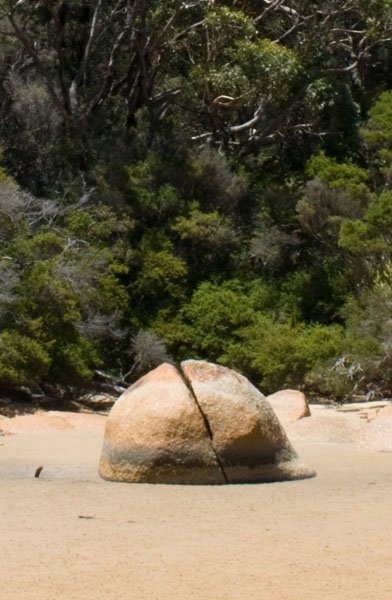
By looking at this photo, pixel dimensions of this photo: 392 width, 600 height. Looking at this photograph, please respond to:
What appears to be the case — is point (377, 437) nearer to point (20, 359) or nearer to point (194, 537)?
point (194, 537)

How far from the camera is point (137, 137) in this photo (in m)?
31.8

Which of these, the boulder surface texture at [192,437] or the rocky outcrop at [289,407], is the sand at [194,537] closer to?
the boulder surface texture at [192,437]

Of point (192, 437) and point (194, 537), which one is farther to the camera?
point (192, 437)

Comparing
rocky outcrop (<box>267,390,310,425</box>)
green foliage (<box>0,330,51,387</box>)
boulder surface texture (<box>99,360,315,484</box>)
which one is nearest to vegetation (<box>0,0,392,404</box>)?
green foliage (<box>0,330,51,387</box>)

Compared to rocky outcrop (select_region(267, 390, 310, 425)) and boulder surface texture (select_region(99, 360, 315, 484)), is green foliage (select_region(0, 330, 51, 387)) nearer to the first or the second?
rocky outcrop (select_region(267, 390, 310, 425))

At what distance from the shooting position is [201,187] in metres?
31.1

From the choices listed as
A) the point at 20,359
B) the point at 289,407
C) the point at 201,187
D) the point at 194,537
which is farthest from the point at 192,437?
the point at 201,187

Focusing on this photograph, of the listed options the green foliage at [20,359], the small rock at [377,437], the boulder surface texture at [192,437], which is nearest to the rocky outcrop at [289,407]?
the small rock at [377,437]

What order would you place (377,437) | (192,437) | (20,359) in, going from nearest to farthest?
1. (192,437)
2. (377,437)
3. (20,359)

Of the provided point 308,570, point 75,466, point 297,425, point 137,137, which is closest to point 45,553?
point 308,570

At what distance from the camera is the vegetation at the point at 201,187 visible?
1019 inches

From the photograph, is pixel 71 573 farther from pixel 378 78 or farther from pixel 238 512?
pixel 378 78

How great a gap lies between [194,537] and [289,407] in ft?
35.0

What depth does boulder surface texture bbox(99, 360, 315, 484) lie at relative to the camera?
36.8 feet
